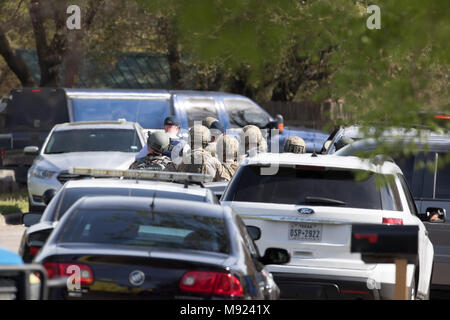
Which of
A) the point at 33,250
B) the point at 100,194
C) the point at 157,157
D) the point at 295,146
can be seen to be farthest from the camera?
the point at 295,146

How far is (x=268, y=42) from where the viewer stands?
6301mm

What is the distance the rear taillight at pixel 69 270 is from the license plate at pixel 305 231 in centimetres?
316

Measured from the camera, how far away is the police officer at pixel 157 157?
1202 cm

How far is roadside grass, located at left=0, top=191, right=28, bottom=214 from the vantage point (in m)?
18.0

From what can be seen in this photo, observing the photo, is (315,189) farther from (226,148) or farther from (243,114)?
(243,114)

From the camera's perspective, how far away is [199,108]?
22.5 metres

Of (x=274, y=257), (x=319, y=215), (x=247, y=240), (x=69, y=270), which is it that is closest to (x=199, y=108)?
(x=319, y=215)

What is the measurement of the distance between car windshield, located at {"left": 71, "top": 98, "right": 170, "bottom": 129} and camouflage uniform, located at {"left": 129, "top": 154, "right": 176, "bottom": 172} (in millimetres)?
9767

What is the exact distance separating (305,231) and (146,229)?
252cm

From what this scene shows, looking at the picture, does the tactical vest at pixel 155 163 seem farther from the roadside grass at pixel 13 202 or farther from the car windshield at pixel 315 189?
the roadside grass at pixel 13 202

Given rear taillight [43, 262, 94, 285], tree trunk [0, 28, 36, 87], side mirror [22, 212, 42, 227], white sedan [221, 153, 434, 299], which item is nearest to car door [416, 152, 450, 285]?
white sedan [221, 153, 434, 299]

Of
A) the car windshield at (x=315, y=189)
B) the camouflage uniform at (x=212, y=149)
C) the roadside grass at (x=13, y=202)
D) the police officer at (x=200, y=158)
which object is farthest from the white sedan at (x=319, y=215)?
the roadside grass at (x=13, y=202)
